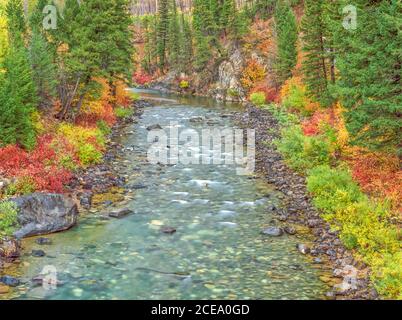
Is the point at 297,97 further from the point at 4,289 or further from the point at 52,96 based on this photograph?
the point at 4,289

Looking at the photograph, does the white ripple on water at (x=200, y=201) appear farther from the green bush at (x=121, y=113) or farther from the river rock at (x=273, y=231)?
the green bush at (x=121, y=113)

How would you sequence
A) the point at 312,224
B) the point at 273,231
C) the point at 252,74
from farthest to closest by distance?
the point at 252,74, the point at 312,224, the point at 273,231

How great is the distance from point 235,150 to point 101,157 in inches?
375

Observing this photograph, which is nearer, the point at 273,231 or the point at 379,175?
the point at 273,231

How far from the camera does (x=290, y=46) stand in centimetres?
5066

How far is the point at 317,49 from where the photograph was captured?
122ft

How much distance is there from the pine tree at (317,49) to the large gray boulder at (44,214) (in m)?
23.8

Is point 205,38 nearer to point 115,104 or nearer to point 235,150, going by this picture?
point 115,104

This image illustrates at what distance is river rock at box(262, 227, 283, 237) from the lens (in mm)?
17531

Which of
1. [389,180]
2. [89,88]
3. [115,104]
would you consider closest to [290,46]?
[115,104]

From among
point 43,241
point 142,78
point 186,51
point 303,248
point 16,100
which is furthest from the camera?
point 142,78

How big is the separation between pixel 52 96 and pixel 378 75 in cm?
2065

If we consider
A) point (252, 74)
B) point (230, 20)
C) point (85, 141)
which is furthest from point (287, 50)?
point (85, 141)

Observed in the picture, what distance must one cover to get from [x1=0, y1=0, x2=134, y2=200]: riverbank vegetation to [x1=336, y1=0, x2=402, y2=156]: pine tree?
562 inches
